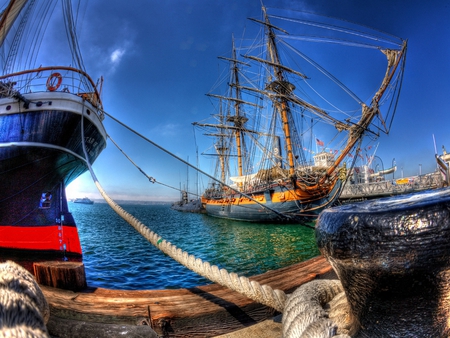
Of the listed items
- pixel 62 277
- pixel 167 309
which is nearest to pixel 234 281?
pixel 167 309

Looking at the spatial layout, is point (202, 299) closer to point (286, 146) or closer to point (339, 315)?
point (339, 315)

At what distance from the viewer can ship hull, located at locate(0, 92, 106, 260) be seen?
7.81 metres

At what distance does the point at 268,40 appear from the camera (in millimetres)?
26875

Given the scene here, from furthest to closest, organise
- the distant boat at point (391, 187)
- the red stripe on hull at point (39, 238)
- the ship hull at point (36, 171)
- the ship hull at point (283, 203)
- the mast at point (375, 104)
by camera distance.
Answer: the distant boat at point (391, 187) → the ship hull at point (283, 203) → the mast at point (375, 104) → the ship hull at point (36, 171) → the red stripe on hull at point (39, 238)

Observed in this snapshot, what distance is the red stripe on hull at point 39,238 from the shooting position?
770cm

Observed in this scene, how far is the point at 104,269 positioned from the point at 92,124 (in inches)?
219

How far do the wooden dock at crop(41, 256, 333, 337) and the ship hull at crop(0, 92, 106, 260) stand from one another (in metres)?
6.72

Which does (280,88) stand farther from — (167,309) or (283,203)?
(167,309)

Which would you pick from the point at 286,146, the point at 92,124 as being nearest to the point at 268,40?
the point at 286,146

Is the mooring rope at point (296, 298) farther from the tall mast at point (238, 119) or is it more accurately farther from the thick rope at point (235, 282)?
the tall mast at point (238, 119)

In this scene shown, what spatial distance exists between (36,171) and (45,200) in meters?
1.08

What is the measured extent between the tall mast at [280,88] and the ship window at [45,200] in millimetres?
20383

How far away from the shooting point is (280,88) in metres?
25.4

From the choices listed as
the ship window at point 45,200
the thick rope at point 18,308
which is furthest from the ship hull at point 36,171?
the thick rope at point 18,308
